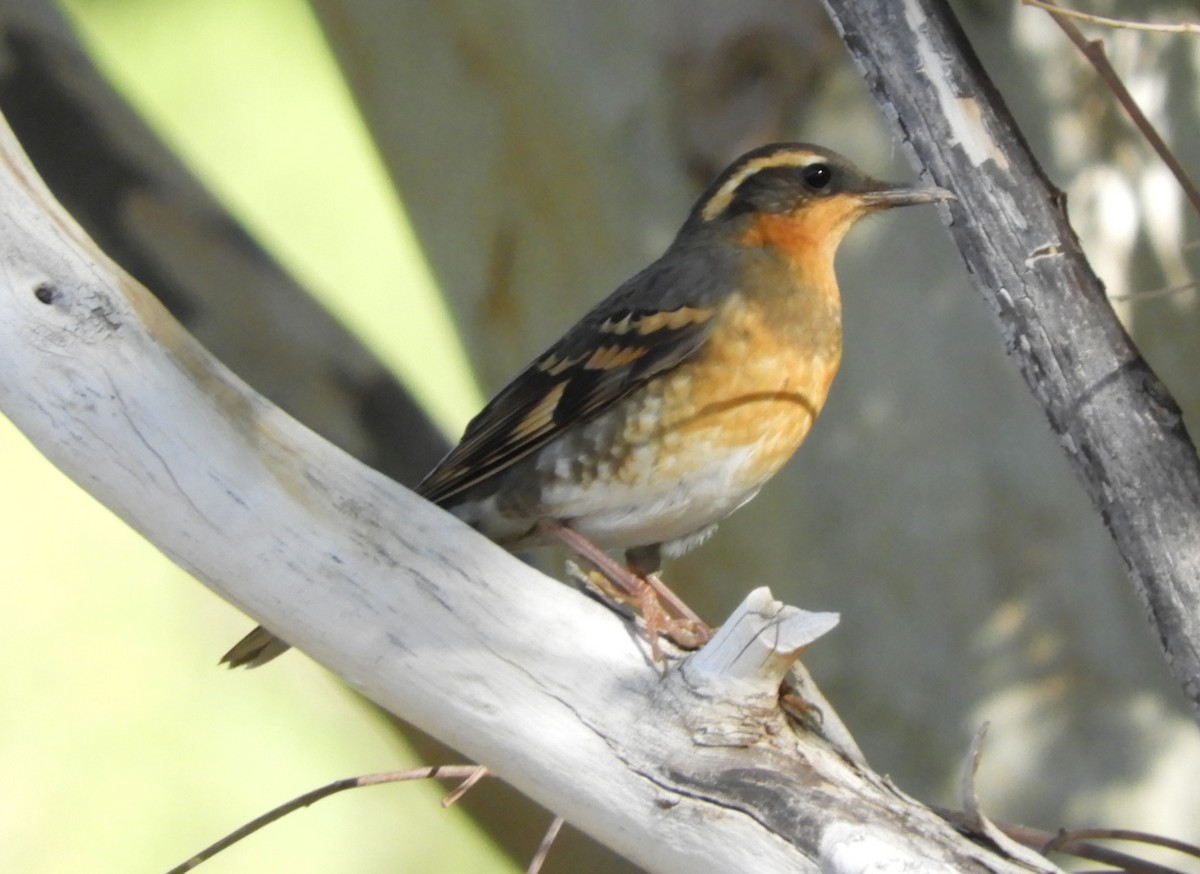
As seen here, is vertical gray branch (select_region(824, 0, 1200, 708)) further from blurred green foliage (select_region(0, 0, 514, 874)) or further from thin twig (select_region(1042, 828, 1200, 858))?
blurred green foliage (select_region(0, 0, 514, 874))

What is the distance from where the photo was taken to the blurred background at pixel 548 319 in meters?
3.21

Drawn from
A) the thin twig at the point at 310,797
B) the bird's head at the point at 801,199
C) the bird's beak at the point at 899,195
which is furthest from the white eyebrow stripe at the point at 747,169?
the thin twig at the point at 310,797

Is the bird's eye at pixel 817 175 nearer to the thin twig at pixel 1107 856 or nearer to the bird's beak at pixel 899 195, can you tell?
the bird's beak at pixel 899 195

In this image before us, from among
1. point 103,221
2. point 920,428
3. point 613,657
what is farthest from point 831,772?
point 103,221

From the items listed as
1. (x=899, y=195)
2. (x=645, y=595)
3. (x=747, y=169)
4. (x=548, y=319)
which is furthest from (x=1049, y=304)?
(x=548, y=319)

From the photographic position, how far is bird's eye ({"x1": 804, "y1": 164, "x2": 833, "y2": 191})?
8.52 ft

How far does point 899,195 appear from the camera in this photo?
2428mm

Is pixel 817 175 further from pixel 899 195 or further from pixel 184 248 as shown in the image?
pixel 184 248

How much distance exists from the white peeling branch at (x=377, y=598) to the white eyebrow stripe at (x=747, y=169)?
110cm

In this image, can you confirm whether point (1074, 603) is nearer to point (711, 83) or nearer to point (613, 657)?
point (711, 83)

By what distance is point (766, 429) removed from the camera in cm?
241

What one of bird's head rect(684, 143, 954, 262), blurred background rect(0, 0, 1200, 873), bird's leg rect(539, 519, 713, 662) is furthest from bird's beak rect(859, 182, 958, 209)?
blurred background rect(0, 0, 1200, 873)

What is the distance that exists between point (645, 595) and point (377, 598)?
1.83 feet

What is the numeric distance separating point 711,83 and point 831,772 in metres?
2.08
